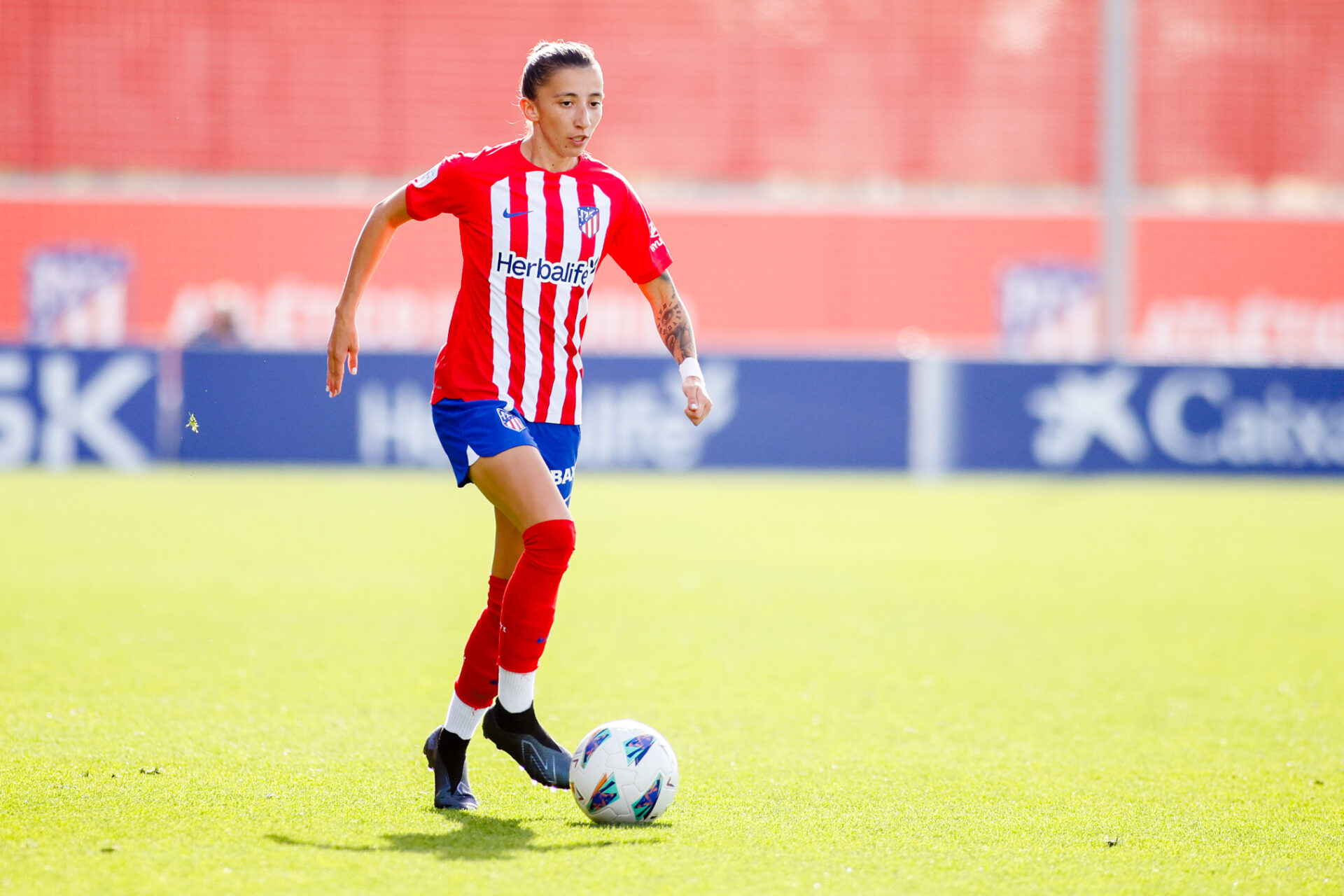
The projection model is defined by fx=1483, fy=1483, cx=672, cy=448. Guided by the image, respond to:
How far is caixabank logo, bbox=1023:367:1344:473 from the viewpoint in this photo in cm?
1523

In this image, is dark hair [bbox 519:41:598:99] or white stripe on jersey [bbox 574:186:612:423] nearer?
dark hair [bbox 519:41:598:99]

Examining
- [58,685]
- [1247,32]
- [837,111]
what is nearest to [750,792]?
[58,685]

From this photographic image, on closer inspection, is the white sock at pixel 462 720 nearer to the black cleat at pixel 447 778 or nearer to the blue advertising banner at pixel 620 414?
the black cleat at pixel 447 778

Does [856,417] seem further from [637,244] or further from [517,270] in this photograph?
[517,270]

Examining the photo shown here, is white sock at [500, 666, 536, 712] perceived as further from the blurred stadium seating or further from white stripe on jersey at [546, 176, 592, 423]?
the blurred stadium seating

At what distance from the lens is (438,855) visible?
10.6 ft

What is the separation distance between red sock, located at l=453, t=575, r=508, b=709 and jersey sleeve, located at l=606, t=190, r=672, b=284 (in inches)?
36.3

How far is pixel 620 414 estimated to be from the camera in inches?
594

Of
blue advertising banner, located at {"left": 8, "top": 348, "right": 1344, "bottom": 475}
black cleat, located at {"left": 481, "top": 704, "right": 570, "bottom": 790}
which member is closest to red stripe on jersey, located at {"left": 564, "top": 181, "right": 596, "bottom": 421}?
black cleat, located at {"left": 481, "top": 704, "right": 570, "bottom": 790}

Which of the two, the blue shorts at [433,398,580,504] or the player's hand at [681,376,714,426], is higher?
the player's hand at [681,376,714,426]

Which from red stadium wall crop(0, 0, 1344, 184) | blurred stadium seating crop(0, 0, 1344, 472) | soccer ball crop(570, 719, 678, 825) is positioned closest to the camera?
soccer ball crop(570, 719, 678, 825)

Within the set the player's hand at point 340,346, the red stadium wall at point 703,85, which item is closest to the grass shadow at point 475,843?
the player's hand at point 340,346

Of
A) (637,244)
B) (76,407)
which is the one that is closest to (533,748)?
(637,244)

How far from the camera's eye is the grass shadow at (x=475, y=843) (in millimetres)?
3252
